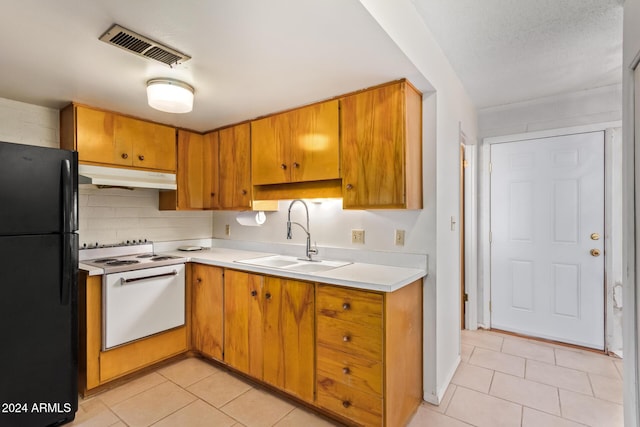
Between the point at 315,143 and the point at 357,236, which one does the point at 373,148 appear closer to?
the point at 315,143

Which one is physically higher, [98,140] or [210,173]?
[98,140]

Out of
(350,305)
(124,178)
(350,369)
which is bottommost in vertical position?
(350,369)

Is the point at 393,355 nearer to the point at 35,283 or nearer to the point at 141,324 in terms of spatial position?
the point at 141,324

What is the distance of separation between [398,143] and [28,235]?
86.5 inches

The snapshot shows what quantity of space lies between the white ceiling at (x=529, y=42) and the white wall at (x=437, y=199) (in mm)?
128

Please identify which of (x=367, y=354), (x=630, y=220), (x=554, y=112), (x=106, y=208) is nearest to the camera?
(x=630, y=220)

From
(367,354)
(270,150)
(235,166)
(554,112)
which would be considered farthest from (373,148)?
A: (554,112)

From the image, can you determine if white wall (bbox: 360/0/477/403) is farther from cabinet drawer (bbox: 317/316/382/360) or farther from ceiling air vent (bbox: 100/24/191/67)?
ceiling air vent (bbox: 100/24/191/67)

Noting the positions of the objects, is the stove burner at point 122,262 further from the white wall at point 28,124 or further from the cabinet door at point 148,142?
the white wall at point 28,124

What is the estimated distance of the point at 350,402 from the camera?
1828mm

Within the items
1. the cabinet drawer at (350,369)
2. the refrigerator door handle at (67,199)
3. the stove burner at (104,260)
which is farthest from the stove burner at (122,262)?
the cabinet drawer at (350,369)

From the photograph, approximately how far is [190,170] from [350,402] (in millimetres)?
2494

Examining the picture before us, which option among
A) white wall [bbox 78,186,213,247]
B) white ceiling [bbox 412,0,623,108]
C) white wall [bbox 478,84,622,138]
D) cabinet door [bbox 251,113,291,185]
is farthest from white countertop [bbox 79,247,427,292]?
white wall [bbox 478,84,622,138]

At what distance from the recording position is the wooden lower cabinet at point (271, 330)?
203 cm
